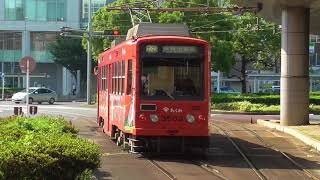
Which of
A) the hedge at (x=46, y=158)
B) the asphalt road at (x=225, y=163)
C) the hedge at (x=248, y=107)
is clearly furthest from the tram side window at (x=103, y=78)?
the hedge at (x=248, y=107)

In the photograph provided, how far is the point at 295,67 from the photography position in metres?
28.3

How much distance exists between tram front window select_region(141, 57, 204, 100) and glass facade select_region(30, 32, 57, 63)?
76.5 meters

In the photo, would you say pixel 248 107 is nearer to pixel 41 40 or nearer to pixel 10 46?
pixel 41 40

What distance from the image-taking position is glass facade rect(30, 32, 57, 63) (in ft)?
302

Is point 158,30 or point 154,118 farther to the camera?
point 158,30

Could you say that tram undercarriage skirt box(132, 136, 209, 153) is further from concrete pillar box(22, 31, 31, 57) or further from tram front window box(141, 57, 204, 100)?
concrete pillar box(22, 31, 31, 57)

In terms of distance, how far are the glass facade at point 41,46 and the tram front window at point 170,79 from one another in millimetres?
76451

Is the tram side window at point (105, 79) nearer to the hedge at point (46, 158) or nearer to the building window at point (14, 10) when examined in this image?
the hedge at point (46, 158)

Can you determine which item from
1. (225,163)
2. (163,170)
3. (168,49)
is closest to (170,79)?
(168,49)

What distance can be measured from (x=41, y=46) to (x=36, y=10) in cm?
541

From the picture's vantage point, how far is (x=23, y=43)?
90250 mm

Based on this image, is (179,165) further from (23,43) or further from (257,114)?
(23,43)

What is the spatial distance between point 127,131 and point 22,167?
9.41m

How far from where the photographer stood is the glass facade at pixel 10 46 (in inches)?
3597
